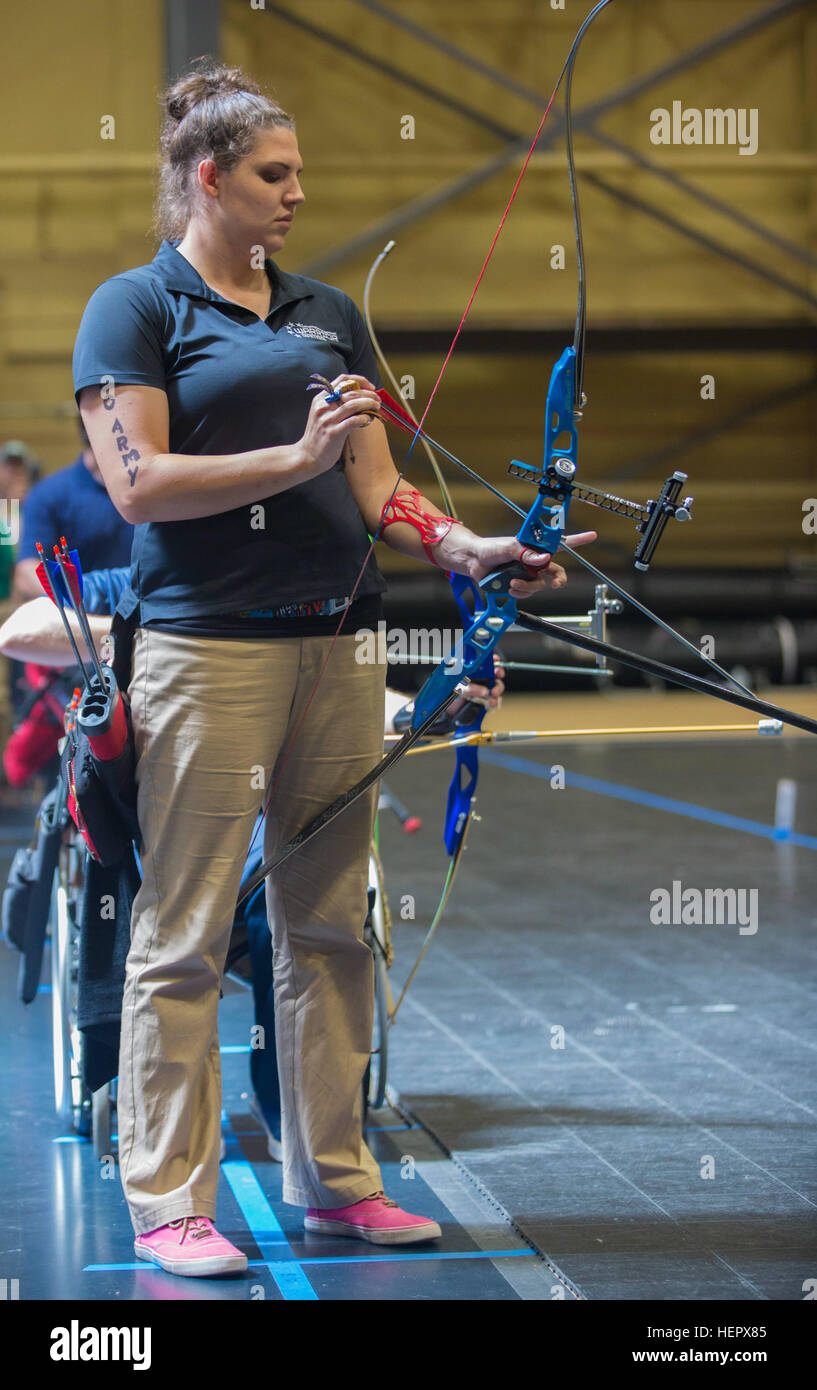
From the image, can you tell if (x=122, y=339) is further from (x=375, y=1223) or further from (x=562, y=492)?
(x=375, y=1223)

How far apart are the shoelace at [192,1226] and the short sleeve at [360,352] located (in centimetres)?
116

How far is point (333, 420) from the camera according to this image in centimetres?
194

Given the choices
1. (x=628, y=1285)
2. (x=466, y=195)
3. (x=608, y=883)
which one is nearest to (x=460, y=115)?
(x=466, y=195)

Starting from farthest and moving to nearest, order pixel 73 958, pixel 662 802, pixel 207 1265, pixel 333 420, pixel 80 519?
pixel 662 802
pixel 80 519
pixel 73 958
pixel 207 1265
pixel 333 420

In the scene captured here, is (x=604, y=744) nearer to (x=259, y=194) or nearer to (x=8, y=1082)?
(x=8, y=1082)

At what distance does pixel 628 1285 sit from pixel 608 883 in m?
3.00

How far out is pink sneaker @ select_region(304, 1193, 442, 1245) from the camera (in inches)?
87.4

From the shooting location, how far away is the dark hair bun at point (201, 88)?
7.01ft

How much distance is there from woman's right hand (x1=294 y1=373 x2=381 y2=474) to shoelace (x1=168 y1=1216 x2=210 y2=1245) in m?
0.99

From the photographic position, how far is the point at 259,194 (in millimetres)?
2090

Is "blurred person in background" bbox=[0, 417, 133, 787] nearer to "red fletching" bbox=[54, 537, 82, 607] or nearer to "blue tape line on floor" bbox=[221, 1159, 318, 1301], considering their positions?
"red fletching" bbox=[54, 537, 82, 607]

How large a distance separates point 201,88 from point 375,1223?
5.12 feet

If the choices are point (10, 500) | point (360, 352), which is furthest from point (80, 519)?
point (10, 500)
